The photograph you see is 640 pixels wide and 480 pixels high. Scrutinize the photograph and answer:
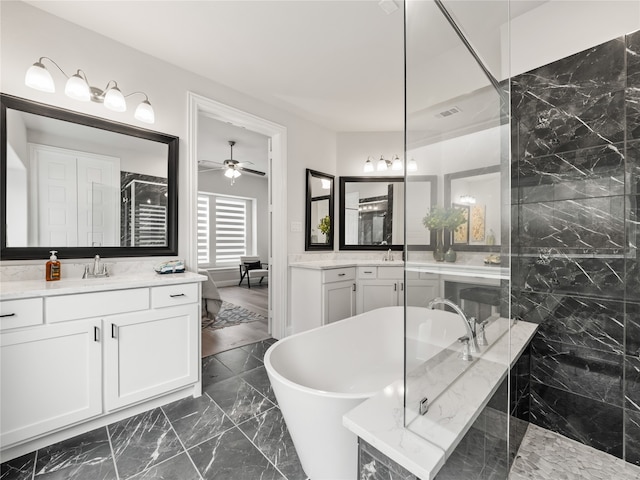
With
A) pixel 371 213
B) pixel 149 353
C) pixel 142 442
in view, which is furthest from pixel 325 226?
pixel 142 442

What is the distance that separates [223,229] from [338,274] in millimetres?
4356

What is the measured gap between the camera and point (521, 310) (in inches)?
72.6

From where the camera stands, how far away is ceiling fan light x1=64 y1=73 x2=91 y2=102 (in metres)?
1.75

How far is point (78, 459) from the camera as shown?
1439mm

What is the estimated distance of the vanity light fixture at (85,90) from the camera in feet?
5.31

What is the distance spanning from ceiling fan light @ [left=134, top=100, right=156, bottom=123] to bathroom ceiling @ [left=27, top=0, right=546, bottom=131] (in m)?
0.48

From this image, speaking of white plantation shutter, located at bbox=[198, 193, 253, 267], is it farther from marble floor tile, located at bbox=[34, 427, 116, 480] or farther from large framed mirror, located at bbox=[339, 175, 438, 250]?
marble floor tile, located at bbox=[34, 427, 116, 480]

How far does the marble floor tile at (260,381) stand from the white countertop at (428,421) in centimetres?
125

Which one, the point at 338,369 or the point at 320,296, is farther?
the point at 320,296

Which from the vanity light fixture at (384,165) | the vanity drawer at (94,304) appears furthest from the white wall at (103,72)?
the vanity light fixture at (384,165)

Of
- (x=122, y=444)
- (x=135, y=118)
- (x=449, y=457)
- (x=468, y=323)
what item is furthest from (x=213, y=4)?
(x=122, y=444)

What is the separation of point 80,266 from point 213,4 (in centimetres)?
193

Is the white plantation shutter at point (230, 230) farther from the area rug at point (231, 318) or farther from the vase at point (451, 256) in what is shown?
the vase at point (451, 256)

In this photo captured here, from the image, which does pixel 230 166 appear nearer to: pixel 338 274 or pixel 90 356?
pixel 338 274
